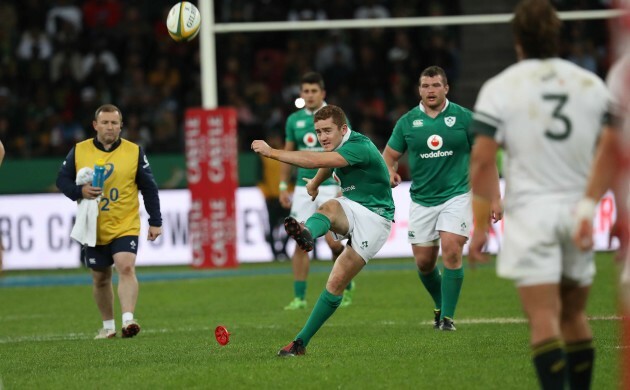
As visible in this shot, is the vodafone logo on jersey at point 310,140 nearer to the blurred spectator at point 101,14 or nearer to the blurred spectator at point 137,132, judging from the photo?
the blurred spectator at point 137,132

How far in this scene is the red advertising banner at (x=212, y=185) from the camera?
20.7 metres

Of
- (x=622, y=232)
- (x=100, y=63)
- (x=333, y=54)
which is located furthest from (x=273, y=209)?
(x=622, y=232)

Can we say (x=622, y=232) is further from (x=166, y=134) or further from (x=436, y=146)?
(x=166, y=134)

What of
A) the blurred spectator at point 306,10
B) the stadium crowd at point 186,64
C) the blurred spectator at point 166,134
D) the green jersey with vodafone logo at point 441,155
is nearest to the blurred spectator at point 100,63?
the stadium crowd at point 186,64

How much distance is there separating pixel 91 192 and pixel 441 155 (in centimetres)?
337

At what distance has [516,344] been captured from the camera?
1005 cm

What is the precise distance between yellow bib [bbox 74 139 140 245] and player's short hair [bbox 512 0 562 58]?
6.29 metres

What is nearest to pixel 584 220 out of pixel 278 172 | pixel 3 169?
pixel 278 172

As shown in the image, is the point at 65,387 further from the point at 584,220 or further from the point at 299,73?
the point at 299,73

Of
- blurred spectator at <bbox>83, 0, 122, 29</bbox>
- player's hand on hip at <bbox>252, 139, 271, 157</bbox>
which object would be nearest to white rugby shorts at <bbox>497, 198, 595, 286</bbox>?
player's hand on hip at <bbox>252, 139, 271, 157</bbox>

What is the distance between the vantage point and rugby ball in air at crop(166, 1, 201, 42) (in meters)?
14.6

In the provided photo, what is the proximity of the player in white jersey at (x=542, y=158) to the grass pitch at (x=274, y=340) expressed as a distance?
1.82m

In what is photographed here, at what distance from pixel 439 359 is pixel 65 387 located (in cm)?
279

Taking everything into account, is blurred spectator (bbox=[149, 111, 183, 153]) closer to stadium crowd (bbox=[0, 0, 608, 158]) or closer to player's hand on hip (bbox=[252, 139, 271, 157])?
stadium crowd (bbox=[0, 0, 608, 158])
